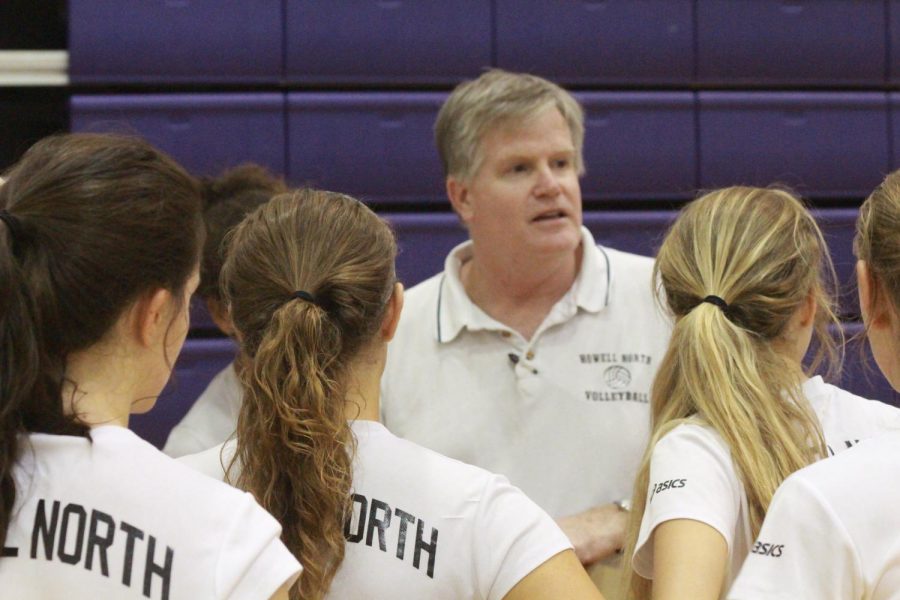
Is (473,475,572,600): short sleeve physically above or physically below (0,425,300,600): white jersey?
below

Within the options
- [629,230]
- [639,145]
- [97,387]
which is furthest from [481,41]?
[97,387]

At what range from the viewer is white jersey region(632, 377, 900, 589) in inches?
52.2

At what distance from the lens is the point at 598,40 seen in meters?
3.05

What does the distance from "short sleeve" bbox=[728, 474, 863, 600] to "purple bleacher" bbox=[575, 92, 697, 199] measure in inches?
81.9

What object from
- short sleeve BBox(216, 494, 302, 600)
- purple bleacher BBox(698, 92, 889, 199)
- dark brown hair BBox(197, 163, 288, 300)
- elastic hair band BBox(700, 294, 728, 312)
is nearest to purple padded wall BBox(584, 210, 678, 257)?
purple bleacher BBox(698, 92, 889, 199)

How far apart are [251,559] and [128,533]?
11cm

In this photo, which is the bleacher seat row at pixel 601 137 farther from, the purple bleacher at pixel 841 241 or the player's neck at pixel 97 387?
the player's neck at pixel 97 387

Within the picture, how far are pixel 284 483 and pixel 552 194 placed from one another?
1.14m

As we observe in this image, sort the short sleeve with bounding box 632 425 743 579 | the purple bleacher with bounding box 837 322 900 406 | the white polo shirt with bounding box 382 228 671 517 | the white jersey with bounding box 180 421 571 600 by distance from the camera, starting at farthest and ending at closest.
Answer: the purple bleacher with bounding box 837 322 900 406 → the white polo shirt with bounding box 382 228 671 517 → the short sleeve with bounding box 632 425 743 579 → the white jersey with bounding box 180 421 571 600

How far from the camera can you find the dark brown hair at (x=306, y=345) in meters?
1.25

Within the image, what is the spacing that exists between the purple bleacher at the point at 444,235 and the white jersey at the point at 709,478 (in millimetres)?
1475

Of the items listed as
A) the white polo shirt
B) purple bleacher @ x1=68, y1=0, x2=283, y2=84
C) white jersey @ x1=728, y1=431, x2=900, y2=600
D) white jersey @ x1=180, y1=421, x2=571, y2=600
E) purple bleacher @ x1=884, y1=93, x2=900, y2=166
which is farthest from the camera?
purple bleacher @ x1=884, y1=93, x2=900, y2=166

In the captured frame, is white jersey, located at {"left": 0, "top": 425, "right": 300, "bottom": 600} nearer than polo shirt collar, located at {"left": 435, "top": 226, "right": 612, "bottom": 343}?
Yes

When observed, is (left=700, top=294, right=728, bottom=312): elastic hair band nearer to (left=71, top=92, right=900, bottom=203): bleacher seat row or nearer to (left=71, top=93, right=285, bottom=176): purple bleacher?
(left=71, top=92, right=900, bottom=203): bleacher seat row
